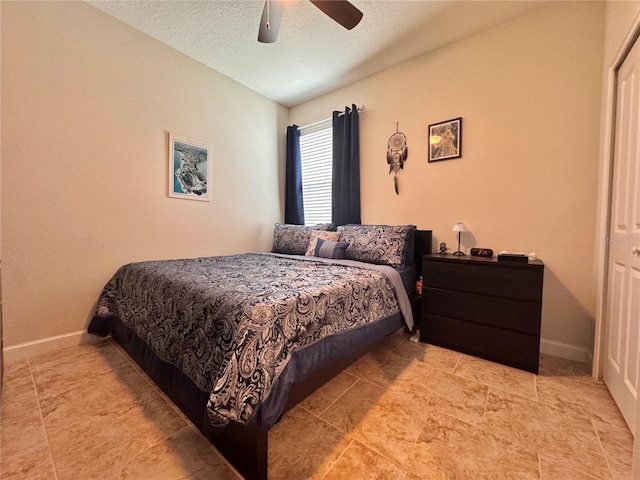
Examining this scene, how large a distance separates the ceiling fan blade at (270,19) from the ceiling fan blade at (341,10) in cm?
27

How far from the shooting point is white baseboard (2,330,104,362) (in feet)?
6.11

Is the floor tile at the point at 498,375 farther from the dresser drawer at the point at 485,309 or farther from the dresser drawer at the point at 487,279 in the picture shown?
the dresser drawer at the point at 487,279

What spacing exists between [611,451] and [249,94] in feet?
13.8

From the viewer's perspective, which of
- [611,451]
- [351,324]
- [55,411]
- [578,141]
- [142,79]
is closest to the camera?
[611,451]

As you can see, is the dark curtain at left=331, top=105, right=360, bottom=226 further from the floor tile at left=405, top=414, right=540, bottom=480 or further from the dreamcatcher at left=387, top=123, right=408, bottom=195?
the floor tile at left=405, top=414, right=540, bottom=480

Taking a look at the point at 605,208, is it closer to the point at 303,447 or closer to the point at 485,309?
the point at 485,309

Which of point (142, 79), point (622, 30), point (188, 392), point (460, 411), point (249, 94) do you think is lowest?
point (460, 411)

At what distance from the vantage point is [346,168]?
3.16m

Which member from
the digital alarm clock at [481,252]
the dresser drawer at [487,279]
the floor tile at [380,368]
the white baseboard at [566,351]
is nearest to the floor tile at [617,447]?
the dresser drawer at [487,279]

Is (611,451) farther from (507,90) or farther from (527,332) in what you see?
(507,90)

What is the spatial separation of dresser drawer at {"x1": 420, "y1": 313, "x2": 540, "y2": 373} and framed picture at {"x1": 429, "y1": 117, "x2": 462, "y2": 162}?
5.05 ft

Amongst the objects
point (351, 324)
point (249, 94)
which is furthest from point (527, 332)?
point (249, 94)

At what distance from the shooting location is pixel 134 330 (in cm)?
179

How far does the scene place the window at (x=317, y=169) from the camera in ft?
11.5
